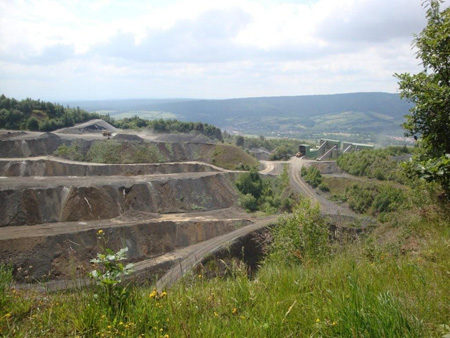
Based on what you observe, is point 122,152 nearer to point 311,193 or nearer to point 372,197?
point 311,193

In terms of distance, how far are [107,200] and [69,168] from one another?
1834cm

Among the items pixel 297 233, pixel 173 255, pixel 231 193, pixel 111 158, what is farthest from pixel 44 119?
pixel 297 233

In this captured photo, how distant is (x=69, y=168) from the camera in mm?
53562

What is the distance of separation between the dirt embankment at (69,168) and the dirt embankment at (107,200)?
11108 millimetres

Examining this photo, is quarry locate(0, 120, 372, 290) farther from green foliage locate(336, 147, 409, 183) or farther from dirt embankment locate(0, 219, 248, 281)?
green foliage locate(336, 147, 409, 183)

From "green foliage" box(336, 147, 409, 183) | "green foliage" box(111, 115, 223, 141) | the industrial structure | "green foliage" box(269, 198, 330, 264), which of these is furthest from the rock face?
the industrial structure

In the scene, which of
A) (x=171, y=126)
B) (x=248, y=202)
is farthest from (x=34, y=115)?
(x=248, y=202)

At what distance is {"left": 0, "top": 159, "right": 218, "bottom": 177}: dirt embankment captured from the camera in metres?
51.0

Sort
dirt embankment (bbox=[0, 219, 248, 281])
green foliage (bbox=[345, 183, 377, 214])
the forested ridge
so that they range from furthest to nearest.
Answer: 1. the forested ridge
2. green foliage (bbox=[345, 183, 377, 214])
3. dirt embankment (bbox=[0, 219, 248, 281])

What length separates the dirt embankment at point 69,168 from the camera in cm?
5096

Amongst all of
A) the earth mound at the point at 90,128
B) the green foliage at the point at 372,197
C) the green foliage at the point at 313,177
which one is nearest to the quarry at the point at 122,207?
the green foliage at the point at 313,177

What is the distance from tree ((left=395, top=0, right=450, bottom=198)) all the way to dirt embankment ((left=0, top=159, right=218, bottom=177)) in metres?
48.0

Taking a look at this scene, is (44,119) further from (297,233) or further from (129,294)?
(129,294)

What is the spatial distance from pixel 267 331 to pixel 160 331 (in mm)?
1240
